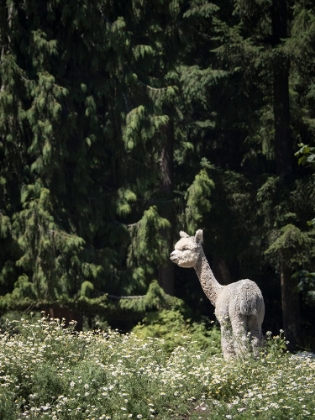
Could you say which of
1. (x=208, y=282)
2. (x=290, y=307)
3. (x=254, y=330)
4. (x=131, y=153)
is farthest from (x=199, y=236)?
(x=290, y=307)

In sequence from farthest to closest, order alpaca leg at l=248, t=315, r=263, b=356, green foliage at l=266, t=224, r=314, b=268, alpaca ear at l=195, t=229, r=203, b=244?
green foliage at l=266, t=224, r=314, b=268, alpaca ear at l=195, t=229, r=203, b=244, alpaca leg at l=248, t=315, r=263, b=356

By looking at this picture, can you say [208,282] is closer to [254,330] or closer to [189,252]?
[189,252]

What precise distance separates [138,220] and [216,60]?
15.2 ft

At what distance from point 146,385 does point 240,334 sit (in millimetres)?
1972

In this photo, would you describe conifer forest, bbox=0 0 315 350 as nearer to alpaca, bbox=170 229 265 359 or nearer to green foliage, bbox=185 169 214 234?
green foliage, bbox=185 169 214 234

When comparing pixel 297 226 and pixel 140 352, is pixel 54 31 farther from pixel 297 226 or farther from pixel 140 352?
pixel 140 352

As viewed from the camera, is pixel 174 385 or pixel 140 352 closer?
pixel 174 385

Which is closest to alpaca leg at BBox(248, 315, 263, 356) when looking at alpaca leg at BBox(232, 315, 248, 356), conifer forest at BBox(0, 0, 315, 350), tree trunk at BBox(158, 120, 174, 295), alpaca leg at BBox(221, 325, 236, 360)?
alpaca leg at BBox(232, 315, 248, 356)

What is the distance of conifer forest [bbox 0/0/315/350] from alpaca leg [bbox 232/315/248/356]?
6227 millimetres

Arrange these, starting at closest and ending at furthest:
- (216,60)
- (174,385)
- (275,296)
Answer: (174,385) → (216,60) → (275,296)

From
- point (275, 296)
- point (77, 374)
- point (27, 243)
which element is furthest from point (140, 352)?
point (275, 296)

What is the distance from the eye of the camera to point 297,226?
2152cm

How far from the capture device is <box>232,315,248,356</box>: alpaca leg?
12797mm

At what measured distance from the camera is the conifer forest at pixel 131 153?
20141 mm
